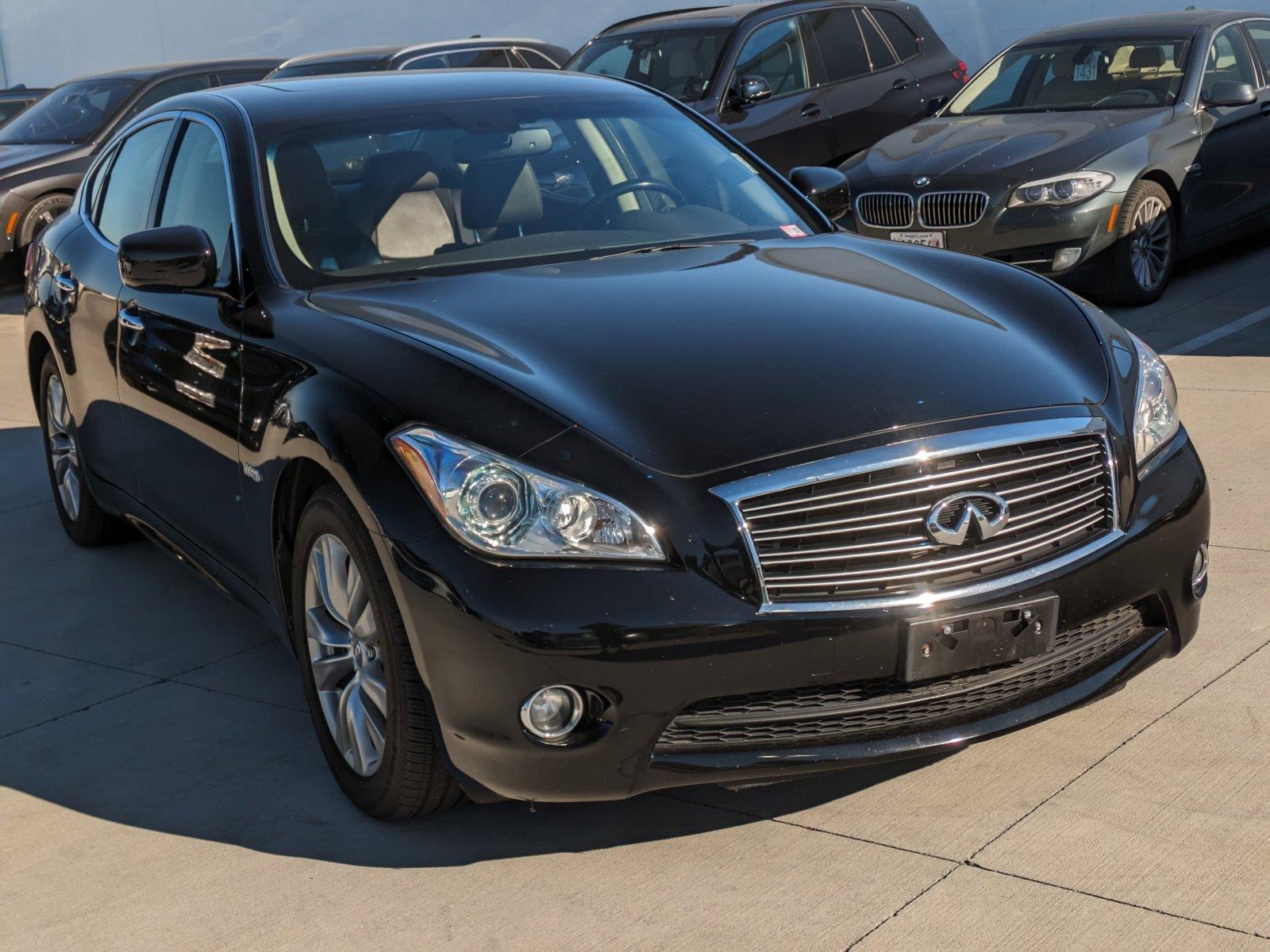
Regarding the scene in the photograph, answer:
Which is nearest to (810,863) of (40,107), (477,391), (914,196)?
Answer: (477,391)

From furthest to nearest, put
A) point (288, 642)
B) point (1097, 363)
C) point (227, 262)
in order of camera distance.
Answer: point (227, 262) → point (288, 642) → point (1097, 363)

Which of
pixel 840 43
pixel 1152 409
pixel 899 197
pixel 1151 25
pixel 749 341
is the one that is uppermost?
pixel 749 341

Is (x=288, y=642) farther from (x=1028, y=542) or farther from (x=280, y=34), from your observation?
(x=280, y=34)

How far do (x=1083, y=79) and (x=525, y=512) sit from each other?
800 centimetres

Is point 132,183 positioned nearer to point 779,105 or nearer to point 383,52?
point 779,105

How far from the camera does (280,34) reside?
22.0 metres

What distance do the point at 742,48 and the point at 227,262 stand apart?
8.31 m

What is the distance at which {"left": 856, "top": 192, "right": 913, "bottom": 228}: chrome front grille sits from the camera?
9289mm

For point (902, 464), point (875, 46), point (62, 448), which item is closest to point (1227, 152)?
point (875, 46)

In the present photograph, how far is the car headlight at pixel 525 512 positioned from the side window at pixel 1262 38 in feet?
28.9

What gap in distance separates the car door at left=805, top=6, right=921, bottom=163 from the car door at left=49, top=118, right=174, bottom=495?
24.6 ft

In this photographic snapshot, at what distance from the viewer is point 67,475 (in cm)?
604

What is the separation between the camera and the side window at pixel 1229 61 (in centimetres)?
996

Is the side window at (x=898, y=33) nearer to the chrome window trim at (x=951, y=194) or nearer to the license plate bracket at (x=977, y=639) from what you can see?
the chrome window trim at (x=951, y=194)
